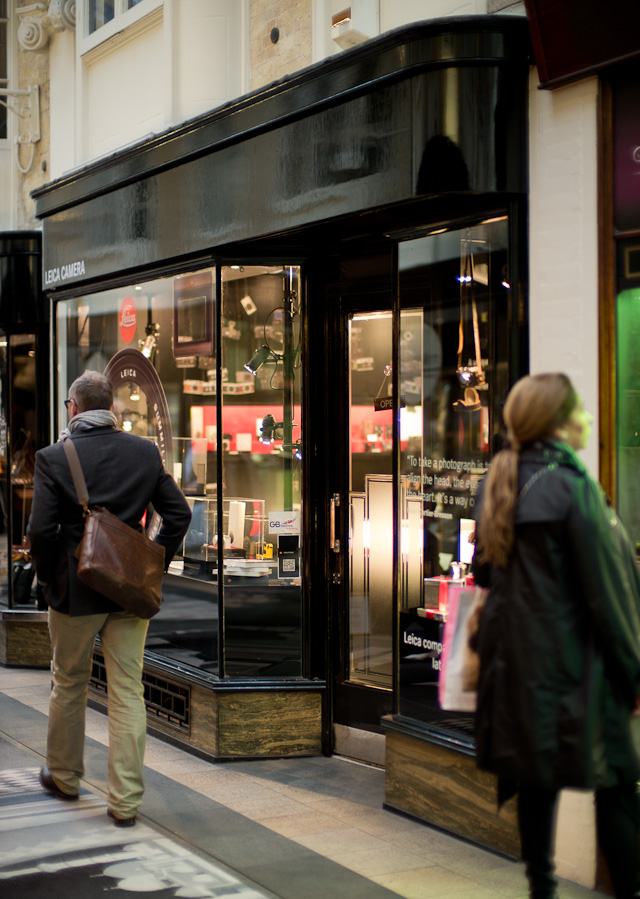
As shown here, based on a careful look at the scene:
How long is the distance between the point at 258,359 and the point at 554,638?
3744 millimetres

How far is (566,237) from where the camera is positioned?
458cm

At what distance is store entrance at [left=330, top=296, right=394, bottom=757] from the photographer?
6.45m

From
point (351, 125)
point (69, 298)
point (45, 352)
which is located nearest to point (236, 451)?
point (351, 125)

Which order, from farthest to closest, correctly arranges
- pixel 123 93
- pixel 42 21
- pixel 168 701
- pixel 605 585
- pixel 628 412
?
pixel 42 21 → pixel 123 93 → pixel 168 701 → pixel 628 412 → pixel 605 585

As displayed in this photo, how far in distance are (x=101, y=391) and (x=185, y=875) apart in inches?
88.1

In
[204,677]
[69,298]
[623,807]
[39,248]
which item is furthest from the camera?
[39,248]

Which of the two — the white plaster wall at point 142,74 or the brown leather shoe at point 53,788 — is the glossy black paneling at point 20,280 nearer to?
the white plaster wall at point 142,74

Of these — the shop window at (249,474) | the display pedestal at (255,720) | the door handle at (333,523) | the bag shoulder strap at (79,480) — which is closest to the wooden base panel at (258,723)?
the display pedestal at (255,720)

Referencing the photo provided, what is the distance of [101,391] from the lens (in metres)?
5.26

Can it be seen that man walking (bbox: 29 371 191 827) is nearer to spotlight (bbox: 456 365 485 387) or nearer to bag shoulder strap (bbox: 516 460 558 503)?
spotlight (bbox: 456 365 485 387)

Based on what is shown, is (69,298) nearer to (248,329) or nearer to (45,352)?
(45,352)

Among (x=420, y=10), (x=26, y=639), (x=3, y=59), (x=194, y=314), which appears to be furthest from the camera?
(x=3, y=59)

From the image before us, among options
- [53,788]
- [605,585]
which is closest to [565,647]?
[605,585]

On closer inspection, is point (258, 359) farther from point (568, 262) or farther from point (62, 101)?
point (62, 101)
